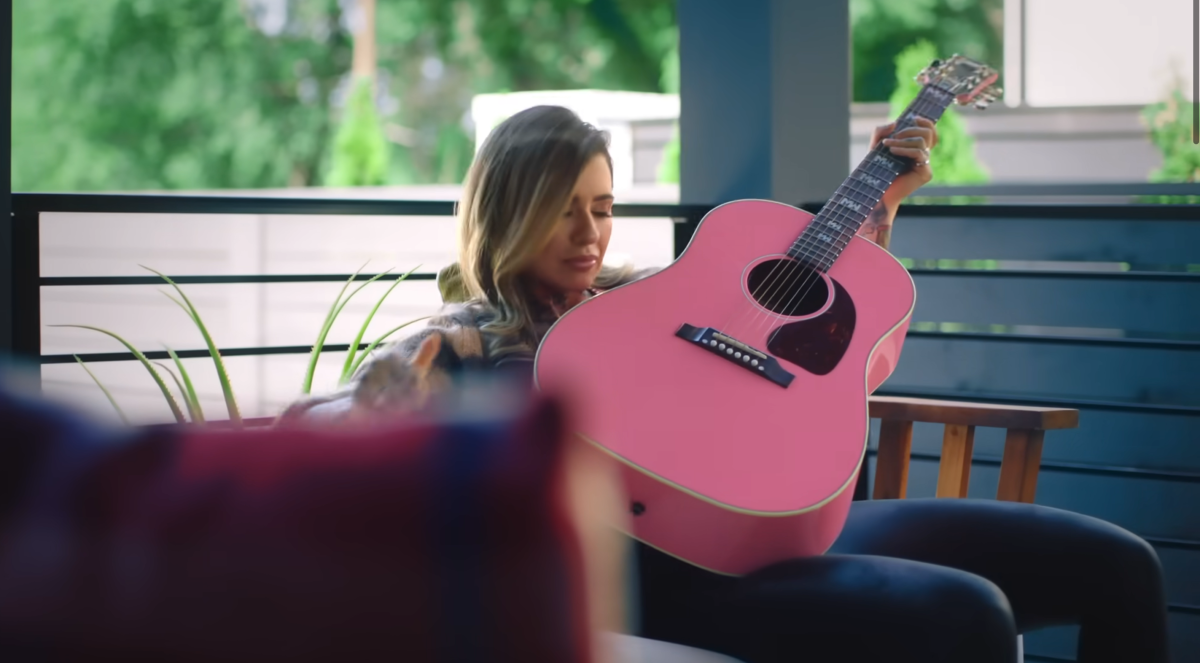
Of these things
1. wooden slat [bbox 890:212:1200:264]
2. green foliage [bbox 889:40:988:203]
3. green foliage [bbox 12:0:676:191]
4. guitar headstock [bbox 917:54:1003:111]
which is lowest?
wooden slat [bbox 890:212:1200:264]

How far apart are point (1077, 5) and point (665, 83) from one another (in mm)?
6870

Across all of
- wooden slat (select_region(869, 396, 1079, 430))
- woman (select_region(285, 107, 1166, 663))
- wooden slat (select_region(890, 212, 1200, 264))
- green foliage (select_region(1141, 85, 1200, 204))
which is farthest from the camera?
green foliage (select_region(1141, 85, 1200, 204))

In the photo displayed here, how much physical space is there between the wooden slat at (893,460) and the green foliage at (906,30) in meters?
11.0

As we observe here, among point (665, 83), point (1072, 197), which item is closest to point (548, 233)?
point (1072, 197)

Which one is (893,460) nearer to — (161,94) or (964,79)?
(964,79)

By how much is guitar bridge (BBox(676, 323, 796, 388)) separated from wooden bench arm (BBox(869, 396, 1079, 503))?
41 cm

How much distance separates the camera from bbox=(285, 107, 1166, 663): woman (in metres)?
1.05

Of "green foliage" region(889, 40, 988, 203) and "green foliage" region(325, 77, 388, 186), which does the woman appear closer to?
"green foliage" region(889, 40, 988, 203)

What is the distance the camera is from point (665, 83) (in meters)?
13.0

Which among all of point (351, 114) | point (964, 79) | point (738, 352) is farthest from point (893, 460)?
point (351, 114)

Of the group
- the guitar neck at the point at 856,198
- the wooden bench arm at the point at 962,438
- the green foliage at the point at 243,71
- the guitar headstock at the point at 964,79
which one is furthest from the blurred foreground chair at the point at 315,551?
the green foliage at the point at 243,71

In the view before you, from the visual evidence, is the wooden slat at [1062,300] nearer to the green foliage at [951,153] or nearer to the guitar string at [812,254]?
the guitar string at [812,254]

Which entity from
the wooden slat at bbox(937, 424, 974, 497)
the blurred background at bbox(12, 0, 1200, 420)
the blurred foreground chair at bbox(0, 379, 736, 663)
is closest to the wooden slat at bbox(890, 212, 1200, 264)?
the wooden slat at bbox(937, 424, 974, 497)

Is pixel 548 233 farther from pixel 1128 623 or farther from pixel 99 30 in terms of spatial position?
pixel 99 30
